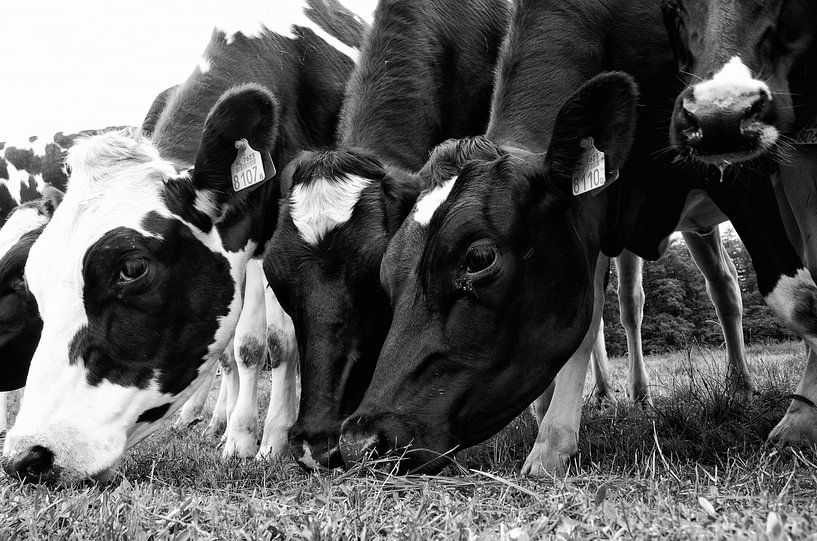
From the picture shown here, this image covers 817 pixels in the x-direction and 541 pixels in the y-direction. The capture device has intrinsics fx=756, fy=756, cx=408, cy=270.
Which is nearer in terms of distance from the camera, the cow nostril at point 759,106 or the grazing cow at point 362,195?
the cow nostril at point 759,106

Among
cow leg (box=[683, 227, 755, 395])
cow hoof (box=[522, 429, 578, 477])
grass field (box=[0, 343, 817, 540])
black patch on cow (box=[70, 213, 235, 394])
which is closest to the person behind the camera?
grass field (box=[0, 343, 817, 540])

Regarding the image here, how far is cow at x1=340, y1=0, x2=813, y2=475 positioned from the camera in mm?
2652

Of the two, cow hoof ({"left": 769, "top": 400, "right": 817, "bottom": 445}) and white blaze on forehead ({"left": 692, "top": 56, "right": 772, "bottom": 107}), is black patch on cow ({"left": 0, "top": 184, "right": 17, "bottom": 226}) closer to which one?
white blaze on forehead ({"left": 692, "top": 56, "right": 772, "bottom": 107})

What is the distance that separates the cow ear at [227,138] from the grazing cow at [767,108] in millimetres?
2003

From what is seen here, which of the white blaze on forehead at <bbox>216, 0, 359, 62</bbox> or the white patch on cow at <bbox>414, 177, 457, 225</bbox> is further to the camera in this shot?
the white blaze on forehead at <bbox>216, 0, 359, 62</bbox>

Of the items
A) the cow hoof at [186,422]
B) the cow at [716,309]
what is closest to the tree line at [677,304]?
the cow at [716,309]

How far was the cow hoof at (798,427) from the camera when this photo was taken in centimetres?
307

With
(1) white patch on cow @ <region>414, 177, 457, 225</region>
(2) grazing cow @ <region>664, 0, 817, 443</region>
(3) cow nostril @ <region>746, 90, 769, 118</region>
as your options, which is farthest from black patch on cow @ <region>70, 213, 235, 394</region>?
(3) cow nostril @ <region>746, 90, 769, 118</region>

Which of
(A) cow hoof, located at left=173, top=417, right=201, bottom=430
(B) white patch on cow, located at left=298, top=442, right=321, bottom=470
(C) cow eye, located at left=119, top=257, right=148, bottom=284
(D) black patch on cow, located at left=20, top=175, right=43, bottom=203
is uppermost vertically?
(C) cow eye, located at left=119, top=257, right=148, bottom=284

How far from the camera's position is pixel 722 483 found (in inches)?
92.3

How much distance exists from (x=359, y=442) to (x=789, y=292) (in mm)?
2071

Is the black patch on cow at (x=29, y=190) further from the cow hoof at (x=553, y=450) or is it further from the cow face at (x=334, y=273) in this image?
the cow hoof at (x=553, y=450)

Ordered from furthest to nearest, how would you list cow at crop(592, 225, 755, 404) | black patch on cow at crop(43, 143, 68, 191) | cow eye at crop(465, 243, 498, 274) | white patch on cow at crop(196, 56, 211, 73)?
1. black patch on cow at crop(43, 143, 68, 191)
2. cow at crop(592, 225, 755, 404)
3. white patch on cow at crop(196, 56, 211, 73)
4. cow eye at crop(465, 243, 498, 274)

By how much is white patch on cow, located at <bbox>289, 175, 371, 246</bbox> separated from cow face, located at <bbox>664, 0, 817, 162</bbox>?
54.3 inches
